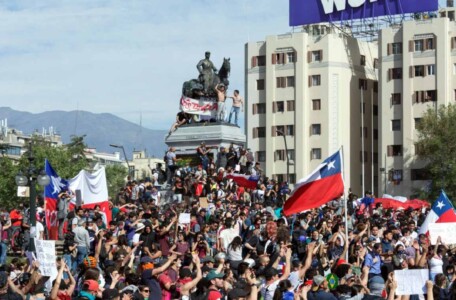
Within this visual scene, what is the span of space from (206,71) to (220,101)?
6.25ft

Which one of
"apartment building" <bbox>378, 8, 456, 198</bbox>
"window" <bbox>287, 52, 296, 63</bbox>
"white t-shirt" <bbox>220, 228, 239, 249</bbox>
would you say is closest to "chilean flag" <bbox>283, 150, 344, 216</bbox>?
"white t-shirt" <bbox>220, 228, 239, 249</bbox>

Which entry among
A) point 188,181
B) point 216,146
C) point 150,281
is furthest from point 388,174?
point 150,281

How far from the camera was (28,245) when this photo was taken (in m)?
29.8

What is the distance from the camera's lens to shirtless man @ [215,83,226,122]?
53.0 metres

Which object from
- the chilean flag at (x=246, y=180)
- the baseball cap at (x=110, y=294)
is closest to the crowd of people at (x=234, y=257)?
the baseball cap at (x=110, y=294)

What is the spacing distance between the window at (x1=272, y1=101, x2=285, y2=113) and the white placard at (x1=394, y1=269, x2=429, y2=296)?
78.2 metres

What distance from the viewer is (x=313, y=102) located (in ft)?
311

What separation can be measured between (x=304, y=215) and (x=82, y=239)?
7483 mm

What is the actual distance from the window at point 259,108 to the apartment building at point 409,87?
10131 mm

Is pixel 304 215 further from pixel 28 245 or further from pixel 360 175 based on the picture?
pixel 360 175

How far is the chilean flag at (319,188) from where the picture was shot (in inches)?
1008

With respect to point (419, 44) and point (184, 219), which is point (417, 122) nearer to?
point (419, 44)

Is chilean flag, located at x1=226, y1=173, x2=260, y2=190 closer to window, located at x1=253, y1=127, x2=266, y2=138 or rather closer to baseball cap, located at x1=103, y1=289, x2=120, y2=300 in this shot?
baseball cap, located at x1=103, y1=289, x2=120, y2=300

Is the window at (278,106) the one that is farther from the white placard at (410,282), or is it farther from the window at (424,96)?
the white placard at (410,282)
